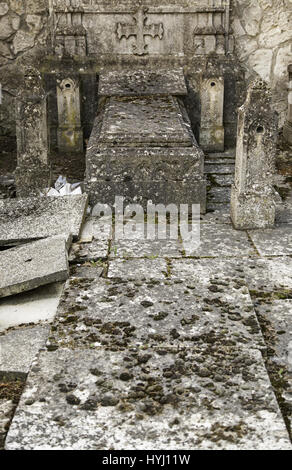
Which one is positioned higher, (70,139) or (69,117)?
(69,117)

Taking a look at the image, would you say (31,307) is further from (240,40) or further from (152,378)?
(240,40)

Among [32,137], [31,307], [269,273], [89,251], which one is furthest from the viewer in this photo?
[32,137]

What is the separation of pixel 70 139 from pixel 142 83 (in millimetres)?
1155

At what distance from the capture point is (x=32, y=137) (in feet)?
18.6

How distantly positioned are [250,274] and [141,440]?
1.91 meters

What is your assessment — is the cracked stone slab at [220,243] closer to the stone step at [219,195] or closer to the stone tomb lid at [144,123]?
the stone step at [219,195]

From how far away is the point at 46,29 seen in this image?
803cm

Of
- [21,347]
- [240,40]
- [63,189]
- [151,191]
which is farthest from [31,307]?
[240,40]

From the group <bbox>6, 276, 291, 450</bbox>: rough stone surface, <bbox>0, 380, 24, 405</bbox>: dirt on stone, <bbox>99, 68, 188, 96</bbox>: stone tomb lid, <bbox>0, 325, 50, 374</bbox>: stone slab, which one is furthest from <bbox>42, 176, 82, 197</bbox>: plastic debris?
<bbox>0, 380, 24, 405</bbox>: dirt on stone

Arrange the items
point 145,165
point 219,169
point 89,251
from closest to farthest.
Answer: point 89,251 → point 145,165 → point 219,169

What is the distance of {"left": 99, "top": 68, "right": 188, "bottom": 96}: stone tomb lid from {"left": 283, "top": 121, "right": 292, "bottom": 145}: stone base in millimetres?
→ 1757

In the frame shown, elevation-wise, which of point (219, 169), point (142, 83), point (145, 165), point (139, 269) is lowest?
point (139, 269)

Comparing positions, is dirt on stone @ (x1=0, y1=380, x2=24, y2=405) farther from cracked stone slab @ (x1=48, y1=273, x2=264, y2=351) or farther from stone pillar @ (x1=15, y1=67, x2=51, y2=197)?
stone pillar @ (x1=15, y1=67, x2=51, y2=197)

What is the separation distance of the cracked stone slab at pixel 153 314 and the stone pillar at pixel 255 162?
110cm
